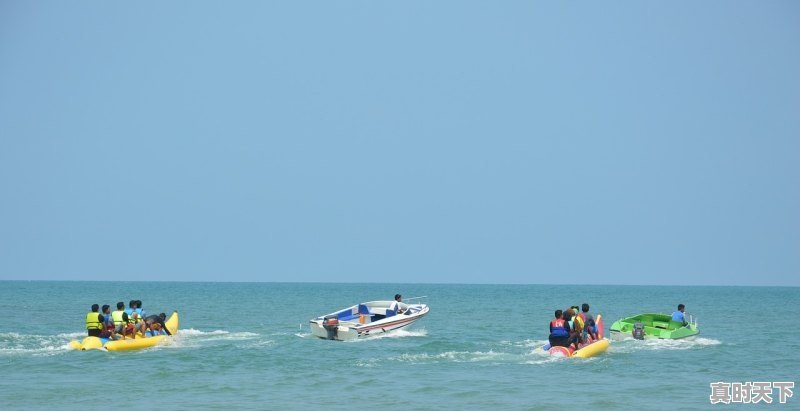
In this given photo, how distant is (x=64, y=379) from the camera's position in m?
23.2

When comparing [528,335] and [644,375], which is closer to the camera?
[644,375]

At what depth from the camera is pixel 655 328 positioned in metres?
32.4

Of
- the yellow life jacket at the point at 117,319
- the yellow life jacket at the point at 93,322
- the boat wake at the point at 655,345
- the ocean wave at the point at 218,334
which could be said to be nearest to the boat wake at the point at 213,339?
the ocean wave at the point at 218,334

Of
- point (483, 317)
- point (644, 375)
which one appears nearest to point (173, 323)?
point (644, 375)

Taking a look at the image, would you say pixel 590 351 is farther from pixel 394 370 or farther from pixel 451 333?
pixel 451 333

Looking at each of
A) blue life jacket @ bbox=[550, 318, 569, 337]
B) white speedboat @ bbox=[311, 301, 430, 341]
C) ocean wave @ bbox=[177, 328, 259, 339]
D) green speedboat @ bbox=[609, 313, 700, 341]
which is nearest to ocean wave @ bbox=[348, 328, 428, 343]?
white speedboat @ bbox=[311, 301, 430, 341]

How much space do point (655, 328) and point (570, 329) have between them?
6.90 meters

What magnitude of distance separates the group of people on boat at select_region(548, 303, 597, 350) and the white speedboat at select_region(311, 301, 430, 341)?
8.37 m

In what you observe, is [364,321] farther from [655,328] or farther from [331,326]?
[655,328]

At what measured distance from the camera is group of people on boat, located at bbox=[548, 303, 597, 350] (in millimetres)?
26391

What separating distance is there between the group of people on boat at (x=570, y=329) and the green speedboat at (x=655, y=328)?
438 centimetres

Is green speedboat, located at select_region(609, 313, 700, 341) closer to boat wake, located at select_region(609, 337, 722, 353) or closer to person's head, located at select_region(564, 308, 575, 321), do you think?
boat wake, located at select_region(609, 337, 722, 353)

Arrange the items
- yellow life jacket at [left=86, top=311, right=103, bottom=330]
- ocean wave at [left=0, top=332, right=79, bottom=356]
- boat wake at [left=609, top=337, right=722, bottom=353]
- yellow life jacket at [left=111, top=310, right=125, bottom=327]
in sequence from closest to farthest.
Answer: ocean wave at [left=0, top=332, right=79, bottom=356] → yellow life jacket at [left=86, top=311, right=103, bottom=330] → yellow life jacket at [left=111, top=310, right=125, bottom=327] → boat wake at [left=609, top=337, right=722, bottom=353]

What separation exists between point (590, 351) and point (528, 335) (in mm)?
10896
